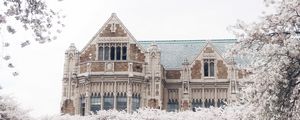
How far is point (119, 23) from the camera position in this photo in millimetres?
38844

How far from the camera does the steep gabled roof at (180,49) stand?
1714 inches

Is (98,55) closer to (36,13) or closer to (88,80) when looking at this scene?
(88,80)

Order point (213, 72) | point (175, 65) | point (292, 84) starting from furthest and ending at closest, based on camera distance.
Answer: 1. point (175, 65)
2. point (213, 72)
3. point (292, 84)

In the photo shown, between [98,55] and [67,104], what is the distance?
3.90m

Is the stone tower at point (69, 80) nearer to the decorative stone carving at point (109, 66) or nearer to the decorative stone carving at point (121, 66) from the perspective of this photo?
the decorative stone carving at point (109, 66)

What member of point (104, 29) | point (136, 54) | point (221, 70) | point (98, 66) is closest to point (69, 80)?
point (98, 66)

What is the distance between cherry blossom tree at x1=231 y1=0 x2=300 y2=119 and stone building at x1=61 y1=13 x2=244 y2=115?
907 inches

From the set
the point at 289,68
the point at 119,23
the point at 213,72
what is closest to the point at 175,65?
the point at 213,72

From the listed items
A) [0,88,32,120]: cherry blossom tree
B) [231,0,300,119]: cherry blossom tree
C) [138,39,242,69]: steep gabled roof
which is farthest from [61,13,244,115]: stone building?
[231,0,300,119]: cherry blossom tree

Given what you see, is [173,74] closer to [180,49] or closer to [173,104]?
[173,104]

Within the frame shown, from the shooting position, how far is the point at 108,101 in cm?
3769

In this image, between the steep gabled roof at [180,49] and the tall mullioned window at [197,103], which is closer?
the tall mullioned window at [197,103]

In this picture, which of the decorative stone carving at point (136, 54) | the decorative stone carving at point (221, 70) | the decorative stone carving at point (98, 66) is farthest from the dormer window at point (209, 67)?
the decorative stone carving at point (98, 66)

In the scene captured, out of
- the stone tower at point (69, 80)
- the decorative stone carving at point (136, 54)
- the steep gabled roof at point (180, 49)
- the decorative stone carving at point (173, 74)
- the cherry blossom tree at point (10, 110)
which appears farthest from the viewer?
the steep gabled roof at point (180, 49)
